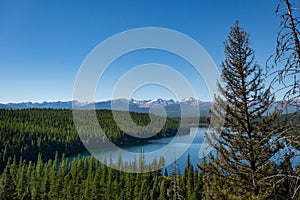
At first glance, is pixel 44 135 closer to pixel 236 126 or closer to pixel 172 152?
pixel 172 152

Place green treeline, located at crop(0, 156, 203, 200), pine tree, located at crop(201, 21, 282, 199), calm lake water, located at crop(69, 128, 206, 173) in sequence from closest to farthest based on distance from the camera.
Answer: pine tree, located at crop(201, 21, 282, 199)
green treeline, located at crop(0, 156, 203, 200)
calm lake water, located at crop(69, 128, 206, 173)

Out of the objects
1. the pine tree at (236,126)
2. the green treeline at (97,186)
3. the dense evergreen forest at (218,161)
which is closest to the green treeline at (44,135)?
the dense evergreen forest at (218,161)

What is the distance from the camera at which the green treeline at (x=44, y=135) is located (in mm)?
72312

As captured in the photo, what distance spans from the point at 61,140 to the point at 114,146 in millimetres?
21700

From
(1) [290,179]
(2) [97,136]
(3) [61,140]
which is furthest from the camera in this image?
(2) [97,136]

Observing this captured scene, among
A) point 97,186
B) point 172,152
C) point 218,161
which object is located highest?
point 218,161

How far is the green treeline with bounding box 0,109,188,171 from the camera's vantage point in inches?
2847

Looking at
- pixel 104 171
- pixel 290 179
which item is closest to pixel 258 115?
pixel 290 179

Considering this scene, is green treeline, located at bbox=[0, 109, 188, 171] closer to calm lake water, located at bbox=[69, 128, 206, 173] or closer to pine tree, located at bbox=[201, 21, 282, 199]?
calm lake water, located at bbox=[69, 128, 206, 173]

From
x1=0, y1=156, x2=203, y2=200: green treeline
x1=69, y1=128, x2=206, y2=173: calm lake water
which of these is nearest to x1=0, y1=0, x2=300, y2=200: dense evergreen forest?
x1=0, y1=156, x2=203, y2=200: green treeline

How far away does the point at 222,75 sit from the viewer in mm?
8320

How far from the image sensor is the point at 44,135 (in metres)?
85.7

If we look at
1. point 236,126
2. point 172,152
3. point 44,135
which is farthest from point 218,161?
point 44,135

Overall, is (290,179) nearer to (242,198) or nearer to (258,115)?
(242,198)
